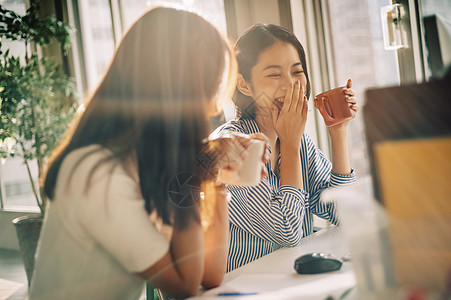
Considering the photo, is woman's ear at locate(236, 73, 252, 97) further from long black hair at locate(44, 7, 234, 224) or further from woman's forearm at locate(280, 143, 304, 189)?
long black hair at locate(44, 7, 234, 224)

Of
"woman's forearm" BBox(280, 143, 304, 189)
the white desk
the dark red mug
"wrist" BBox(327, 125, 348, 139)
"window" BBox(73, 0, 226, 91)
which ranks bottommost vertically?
the white desk

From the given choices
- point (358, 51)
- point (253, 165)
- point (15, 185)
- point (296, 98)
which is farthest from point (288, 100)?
point (15, 185)

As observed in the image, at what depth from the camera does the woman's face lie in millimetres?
1224

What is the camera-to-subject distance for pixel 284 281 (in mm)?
734

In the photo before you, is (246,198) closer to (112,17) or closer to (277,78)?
(277,78)

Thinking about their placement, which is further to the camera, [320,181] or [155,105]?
[320,181]

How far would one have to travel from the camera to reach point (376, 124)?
1.78ft

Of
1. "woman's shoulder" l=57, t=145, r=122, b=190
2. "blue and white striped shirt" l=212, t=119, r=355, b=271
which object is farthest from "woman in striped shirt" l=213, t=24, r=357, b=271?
"woman's shoulder" l=57, t=145, r=122, b=190

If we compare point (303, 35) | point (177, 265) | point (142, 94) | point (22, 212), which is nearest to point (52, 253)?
point (177, 265)

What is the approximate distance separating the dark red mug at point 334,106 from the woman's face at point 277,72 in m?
0.13

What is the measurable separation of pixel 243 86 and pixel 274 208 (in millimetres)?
452

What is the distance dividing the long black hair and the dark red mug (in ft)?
1.25

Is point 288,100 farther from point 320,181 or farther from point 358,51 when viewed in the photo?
point 358,51

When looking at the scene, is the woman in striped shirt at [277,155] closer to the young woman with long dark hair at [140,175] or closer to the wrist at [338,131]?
the wrist at [338,131]
